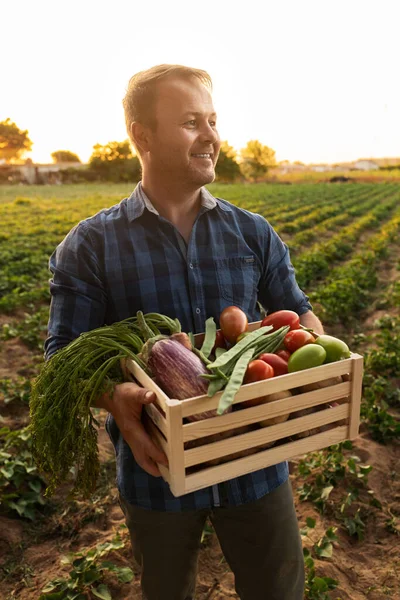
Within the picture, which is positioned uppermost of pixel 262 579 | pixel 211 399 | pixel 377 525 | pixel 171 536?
pixel 211 399

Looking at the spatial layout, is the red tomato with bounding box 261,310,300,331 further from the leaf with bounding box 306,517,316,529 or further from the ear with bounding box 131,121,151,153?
the leaf with bounding box 306,517,316,529

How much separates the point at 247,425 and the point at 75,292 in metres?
0.90

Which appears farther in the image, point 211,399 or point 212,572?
point 212,572

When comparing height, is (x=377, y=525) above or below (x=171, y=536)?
below

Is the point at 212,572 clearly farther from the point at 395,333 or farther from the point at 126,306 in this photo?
the point at 395,333

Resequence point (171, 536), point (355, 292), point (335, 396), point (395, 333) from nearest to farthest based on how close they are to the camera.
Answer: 1. point (335, 396)
2. point (171, 536)
3. point (395, 333)
4. point (355, 292)

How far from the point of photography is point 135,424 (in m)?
1.75

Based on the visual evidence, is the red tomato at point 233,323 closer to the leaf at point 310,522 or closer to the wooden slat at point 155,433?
the wooden slat at point 155,433

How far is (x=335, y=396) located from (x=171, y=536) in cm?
98

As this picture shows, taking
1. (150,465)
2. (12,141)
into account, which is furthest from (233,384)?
(12,141)

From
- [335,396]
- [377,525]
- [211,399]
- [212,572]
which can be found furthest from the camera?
[377,525]

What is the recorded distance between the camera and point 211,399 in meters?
1.55

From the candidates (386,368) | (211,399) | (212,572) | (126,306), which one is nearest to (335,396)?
(211,399)

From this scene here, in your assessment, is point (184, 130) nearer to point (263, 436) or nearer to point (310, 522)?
point (263, 436)
